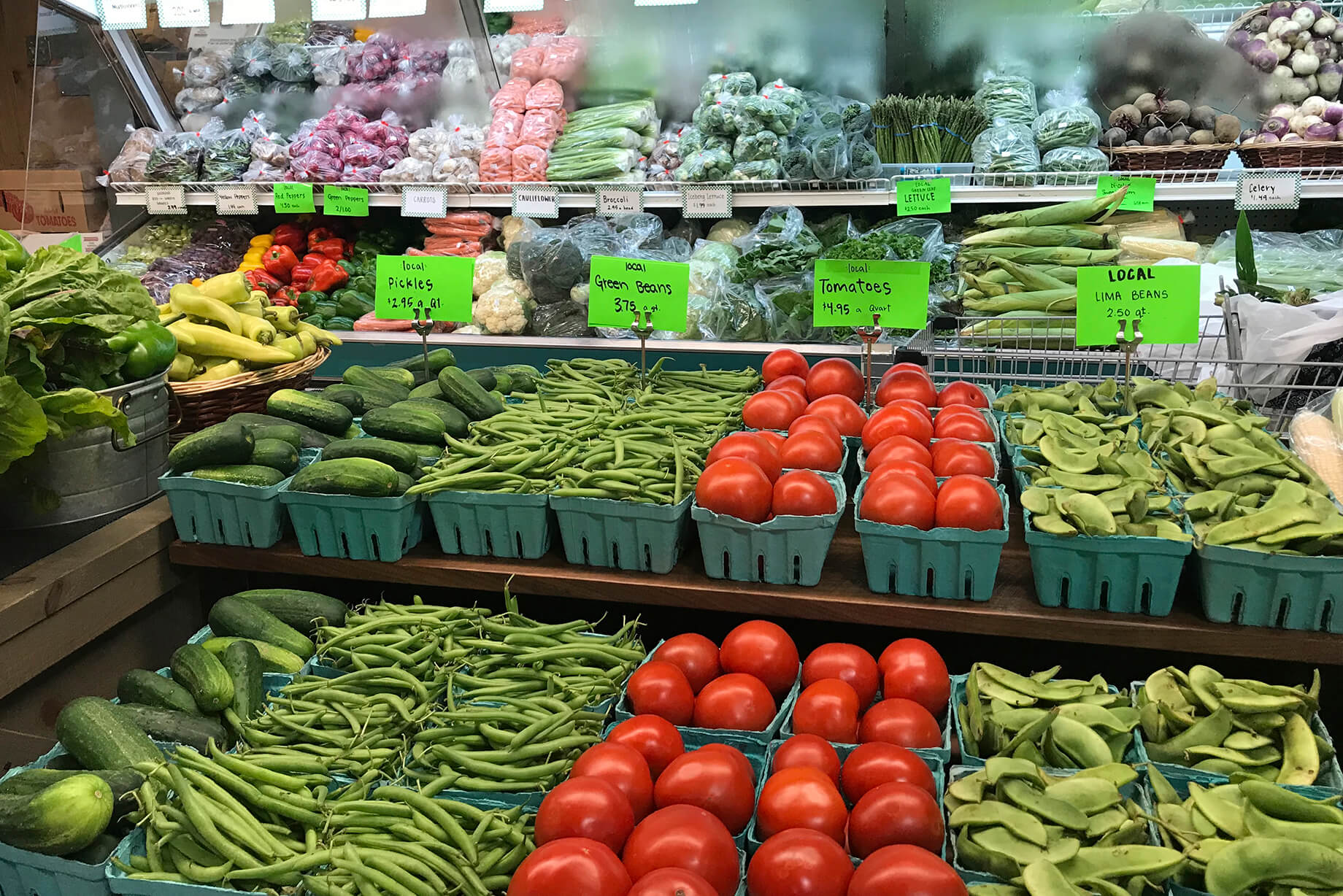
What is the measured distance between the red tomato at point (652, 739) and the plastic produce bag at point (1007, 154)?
3.09 m

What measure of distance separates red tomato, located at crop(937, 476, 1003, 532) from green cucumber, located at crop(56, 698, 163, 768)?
1598mm

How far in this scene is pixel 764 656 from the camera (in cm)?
194

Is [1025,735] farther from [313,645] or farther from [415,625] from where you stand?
[313,645]

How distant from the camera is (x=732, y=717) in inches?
71.2

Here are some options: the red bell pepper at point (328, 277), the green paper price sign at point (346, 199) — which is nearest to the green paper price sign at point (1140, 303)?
the green paper price sign at point (346, 199)

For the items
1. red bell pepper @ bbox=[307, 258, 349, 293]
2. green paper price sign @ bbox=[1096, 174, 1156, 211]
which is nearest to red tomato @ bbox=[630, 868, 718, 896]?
green paper price sign @ bbox=[1096, 174, 1156, 211]

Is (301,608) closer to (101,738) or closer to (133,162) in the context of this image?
(101,738)

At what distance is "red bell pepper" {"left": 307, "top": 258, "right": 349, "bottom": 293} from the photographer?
5.07m

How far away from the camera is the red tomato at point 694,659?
1.96m

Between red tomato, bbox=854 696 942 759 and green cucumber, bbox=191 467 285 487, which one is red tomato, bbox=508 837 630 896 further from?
green cucumber, bbox=191 467 285 487

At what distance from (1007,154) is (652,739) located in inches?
127

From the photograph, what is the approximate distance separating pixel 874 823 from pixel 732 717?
40 centimetres

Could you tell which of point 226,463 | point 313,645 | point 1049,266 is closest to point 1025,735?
point 313,645

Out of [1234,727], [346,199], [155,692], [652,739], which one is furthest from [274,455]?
[346,199]
